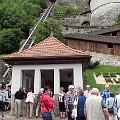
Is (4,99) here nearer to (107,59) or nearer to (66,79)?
(66,79)

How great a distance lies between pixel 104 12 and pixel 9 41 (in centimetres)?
1765

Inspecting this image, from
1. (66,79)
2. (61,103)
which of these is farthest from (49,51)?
(66,79)

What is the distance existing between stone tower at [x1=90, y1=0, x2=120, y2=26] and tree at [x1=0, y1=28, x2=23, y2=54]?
14.1 m

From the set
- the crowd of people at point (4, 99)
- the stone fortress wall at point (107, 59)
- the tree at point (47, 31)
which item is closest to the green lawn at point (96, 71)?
the stone fortress wall at point (107, 59)

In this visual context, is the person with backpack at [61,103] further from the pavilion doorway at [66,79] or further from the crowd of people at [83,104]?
the pavilion doorway at [66,79]

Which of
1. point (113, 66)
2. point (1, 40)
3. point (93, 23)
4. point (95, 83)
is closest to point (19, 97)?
point (95, 83)

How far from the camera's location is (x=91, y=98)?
1278 cm

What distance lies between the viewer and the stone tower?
54656 millimetres

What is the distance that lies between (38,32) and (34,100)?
17.6m

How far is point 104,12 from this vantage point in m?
56.2

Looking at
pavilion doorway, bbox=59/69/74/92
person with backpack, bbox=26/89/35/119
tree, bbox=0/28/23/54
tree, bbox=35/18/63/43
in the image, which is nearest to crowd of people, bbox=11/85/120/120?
person with backpack, bbox=26/89/35/119

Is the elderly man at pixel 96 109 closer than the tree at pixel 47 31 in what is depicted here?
Yes

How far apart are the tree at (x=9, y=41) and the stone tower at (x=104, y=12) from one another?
14.1m

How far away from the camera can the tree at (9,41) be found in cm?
4288
